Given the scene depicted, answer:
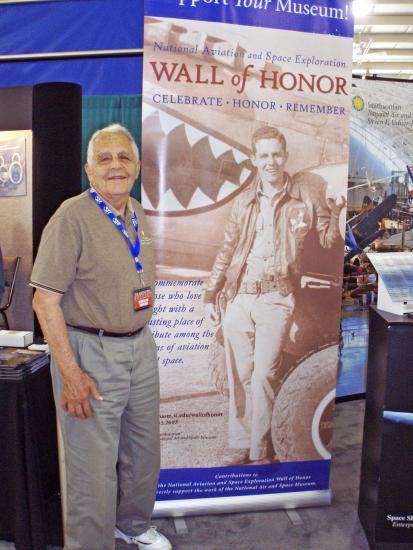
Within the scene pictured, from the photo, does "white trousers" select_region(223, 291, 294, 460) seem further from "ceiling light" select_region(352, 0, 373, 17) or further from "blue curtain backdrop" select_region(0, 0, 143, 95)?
"ceiling light" select_region(352, 0, 373, 17)

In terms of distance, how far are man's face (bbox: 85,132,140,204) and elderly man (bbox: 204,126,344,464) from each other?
0.57 meters

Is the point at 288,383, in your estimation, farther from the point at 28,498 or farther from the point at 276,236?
the point at 28,498

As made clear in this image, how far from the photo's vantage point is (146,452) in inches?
83.5

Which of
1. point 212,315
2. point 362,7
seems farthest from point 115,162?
point 362,7

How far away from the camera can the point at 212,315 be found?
92.7 inches

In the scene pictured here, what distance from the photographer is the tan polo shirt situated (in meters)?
1.79

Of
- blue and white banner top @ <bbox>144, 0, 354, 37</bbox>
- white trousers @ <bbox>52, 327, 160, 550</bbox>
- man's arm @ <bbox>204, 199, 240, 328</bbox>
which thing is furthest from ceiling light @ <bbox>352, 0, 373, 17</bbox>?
white trousers @ <bbox>52, 327, 160, 550</bbox>

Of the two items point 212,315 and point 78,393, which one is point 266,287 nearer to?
point 212,315

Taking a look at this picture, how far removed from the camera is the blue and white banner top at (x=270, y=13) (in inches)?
85.5

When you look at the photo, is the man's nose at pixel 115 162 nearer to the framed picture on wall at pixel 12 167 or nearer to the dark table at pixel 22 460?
the dark table at pixel 22 460

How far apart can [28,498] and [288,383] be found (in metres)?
1.18

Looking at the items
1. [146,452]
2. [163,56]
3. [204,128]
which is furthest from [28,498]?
[163,56]

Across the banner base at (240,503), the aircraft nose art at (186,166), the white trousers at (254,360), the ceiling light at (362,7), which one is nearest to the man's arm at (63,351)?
the aircraft nose art at (186,166)

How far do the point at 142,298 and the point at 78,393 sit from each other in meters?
0.39
